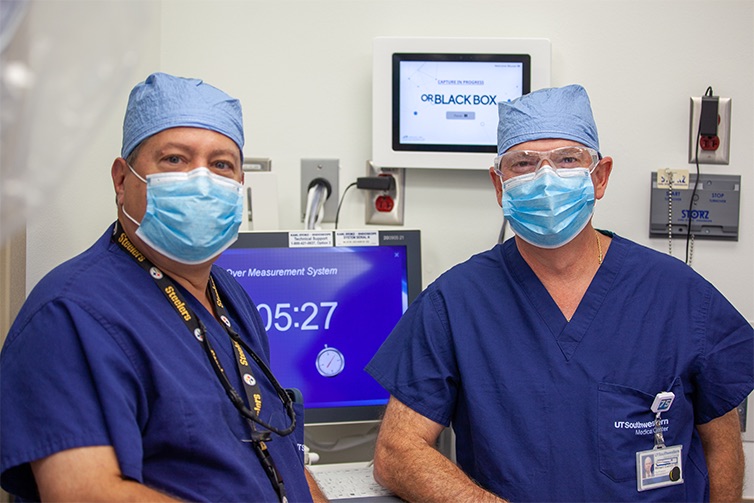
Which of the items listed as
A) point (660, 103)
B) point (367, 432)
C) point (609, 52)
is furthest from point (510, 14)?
point (367, 432)

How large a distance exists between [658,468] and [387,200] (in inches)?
40.4

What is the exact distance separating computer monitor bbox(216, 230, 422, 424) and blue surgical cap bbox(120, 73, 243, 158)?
0.74m

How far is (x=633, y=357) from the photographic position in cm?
151

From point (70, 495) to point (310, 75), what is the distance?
1471 millimetres

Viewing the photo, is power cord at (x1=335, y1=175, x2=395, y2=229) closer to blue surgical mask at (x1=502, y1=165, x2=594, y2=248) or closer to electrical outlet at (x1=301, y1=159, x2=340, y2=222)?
electrical outlet at (x1=301, y1=159, x2=340, y2=222)

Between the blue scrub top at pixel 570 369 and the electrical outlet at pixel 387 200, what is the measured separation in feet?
1.72

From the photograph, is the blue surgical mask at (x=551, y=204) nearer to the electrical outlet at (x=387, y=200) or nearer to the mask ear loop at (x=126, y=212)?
the electrical outlet at (x=387, y=200)

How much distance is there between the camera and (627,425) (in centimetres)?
147

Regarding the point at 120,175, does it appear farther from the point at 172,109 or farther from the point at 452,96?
the point at 452,96

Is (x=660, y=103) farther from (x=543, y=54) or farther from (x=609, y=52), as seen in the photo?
(x=543, y=54)

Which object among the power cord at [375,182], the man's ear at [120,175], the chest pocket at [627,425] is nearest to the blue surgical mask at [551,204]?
the chest pocket at [627,425]

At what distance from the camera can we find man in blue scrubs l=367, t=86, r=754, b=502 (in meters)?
1.46

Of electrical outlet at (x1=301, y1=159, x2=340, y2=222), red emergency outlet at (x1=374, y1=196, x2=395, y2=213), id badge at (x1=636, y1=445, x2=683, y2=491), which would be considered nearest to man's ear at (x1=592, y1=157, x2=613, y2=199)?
id badge at (x1=636, y1=445, x2=683, y2=491)

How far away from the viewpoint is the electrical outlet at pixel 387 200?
213cm
